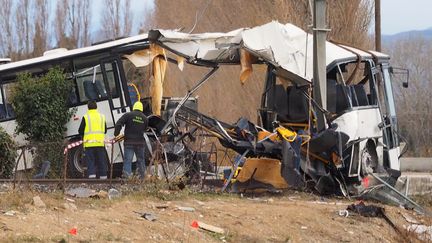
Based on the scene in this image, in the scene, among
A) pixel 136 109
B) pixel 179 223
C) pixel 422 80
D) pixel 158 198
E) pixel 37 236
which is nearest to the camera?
pixel 37 236

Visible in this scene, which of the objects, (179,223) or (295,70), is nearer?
(179,223)

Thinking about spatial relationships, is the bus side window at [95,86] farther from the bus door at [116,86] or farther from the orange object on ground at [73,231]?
the orange object on ground at [73,231]

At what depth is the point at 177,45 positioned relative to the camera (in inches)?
581

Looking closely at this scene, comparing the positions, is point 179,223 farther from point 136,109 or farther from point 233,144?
point 136,109

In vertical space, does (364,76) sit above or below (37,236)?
above

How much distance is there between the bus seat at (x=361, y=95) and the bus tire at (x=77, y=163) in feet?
18.4

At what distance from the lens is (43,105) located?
18219mm

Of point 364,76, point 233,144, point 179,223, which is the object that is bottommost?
point 179,223

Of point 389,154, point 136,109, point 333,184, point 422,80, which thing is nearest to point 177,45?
point 136,109

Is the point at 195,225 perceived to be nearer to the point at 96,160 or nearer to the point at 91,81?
the point at 96,160

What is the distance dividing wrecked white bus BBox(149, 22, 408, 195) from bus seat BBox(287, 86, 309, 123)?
2 cm

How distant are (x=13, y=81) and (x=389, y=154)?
8.93 metres

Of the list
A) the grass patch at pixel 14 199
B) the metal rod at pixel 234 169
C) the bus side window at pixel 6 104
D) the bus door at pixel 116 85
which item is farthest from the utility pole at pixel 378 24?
the grass patch at pixel 14 199

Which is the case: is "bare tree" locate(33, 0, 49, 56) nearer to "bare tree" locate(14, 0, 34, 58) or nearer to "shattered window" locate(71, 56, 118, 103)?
"bare tree" locate(14, 0, 34, 58)
